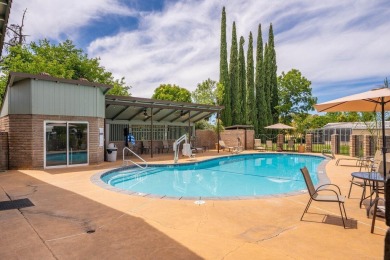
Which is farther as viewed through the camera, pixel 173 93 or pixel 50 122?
pixel 173 93

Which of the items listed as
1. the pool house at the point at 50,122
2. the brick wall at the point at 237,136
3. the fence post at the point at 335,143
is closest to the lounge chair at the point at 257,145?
the brick wall at the point at 237,136

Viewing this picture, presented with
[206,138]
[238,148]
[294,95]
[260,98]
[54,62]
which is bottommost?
[238,148]

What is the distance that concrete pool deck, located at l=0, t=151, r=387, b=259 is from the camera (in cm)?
313

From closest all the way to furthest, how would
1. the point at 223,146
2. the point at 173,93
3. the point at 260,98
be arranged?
the point at 223,146
the point at 260,98
the point at 173,93

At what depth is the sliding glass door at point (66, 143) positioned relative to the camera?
10766 mm

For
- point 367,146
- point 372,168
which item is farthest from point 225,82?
point 372,168

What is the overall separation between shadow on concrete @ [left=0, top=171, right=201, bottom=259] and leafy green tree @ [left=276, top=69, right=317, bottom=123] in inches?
1273

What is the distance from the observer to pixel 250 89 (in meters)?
32.2

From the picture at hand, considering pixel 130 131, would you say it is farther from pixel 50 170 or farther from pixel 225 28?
pixel 225 28

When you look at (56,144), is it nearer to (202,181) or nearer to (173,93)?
→ (202,181)

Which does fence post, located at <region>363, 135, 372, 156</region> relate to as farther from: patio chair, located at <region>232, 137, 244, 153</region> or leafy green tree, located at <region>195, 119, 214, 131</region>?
leafy green tree, located at <region>195, 119, 214, 131</region>

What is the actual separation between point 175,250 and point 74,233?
1673 mm

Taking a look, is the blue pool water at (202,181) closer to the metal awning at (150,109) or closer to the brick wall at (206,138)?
the metal awning at (150,109)

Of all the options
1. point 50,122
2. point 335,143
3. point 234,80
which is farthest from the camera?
point 234,80
